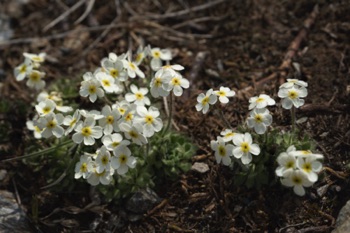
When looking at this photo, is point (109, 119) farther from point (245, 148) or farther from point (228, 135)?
point (245, 148)

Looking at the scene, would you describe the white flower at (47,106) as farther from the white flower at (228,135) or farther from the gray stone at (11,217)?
the white flower at (228,135)

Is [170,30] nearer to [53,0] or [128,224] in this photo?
[53,0]

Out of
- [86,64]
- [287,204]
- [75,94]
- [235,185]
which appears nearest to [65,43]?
[86,64]

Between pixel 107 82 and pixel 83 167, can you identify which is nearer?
pixel 83 167

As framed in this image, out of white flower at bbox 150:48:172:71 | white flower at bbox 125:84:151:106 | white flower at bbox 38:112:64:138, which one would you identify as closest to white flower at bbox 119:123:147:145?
white flower at bbox 125:84:151:106

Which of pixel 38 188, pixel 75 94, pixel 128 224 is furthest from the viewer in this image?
pixel 75 94

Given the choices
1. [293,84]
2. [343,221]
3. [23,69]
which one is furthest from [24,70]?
[343,221]
